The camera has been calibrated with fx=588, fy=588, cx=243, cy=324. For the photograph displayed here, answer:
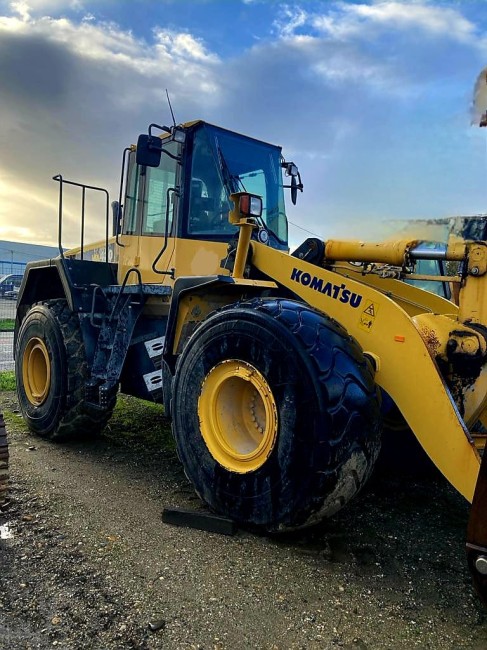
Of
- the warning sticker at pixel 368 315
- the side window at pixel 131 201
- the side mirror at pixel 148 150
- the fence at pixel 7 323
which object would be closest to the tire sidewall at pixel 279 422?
the warning sticker at pixel 368 315

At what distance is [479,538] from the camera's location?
225 cm

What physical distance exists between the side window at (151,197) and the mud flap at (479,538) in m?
3.58

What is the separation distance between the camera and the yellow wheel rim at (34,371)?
611 cm

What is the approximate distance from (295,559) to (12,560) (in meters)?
1.53

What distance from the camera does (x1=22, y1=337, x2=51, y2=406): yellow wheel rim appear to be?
611 cm

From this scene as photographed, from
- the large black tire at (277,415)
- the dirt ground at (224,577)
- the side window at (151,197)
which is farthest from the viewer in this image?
the side window at (151,197)

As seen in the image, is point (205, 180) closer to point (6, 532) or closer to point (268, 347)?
point (268, 347)

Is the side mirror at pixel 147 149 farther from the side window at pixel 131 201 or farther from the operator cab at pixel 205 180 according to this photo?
the side window at pixel 131 201

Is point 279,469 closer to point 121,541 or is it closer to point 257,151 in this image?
point 121,541

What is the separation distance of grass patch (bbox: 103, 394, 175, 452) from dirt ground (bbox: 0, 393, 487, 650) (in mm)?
1412

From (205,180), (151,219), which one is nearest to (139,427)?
(151,219)

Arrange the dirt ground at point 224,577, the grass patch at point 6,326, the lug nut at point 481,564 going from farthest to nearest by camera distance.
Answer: the grass patch at point 6,326 < the dirt ground at point 224,577 < the lug nut at point 481,564

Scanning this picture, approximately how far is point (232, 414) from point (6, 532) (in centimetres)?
153

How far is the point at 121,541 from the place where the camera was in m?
3.42
